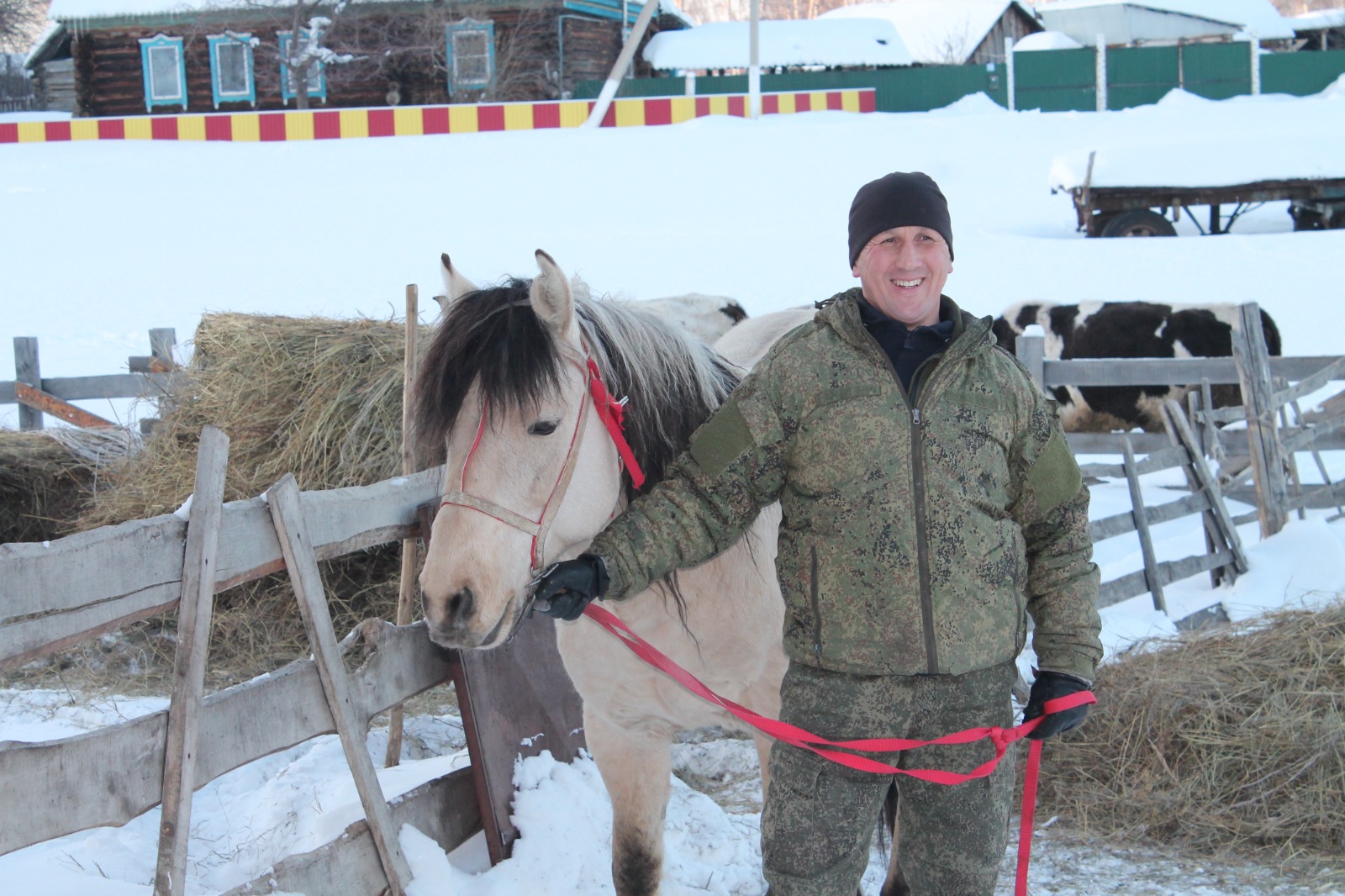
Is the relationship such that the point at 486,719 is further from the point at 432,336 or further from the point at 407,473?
the point at 432,336

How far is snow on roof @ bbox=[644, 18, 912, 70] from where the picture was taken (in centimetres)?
2739

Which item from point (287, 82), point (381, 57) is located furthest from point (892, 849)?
point (287, 82)

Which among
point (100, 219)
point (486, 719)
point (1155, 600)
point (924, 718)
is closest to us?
point (924, 718)

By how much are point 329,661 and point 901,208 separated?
1592mm

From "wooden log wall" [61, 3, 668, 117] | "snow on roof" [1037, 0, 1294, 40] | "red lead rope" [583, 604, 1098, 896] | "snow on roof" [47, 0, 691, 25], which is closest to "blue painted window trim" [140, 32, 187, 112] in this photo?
"wooden log wall" [61, 3, 668, 117]

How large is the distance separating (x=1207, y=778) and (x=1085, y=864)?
569 millimetres

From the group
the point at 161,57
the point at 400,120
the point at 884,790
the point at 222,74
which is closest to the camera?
the point at 884,790

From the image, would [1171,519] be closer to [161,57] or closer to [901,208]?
[901,208]

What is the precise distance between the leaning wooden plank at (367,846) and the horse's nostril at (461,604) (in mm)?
814

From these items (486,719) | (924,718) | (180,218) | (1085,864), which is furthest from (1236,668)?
(180,218)

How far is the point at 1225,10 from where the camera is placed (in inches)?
1449

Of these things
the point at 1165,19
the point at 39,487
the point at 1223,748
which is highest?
the point at 1165,19

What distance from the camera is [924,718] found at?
211 centimetres

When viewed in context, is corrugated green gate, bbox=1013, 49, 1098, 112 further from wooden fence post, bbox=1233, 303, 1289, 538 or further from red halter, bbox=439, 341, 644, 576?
red halter, bbox=439, 341, 644, 576
